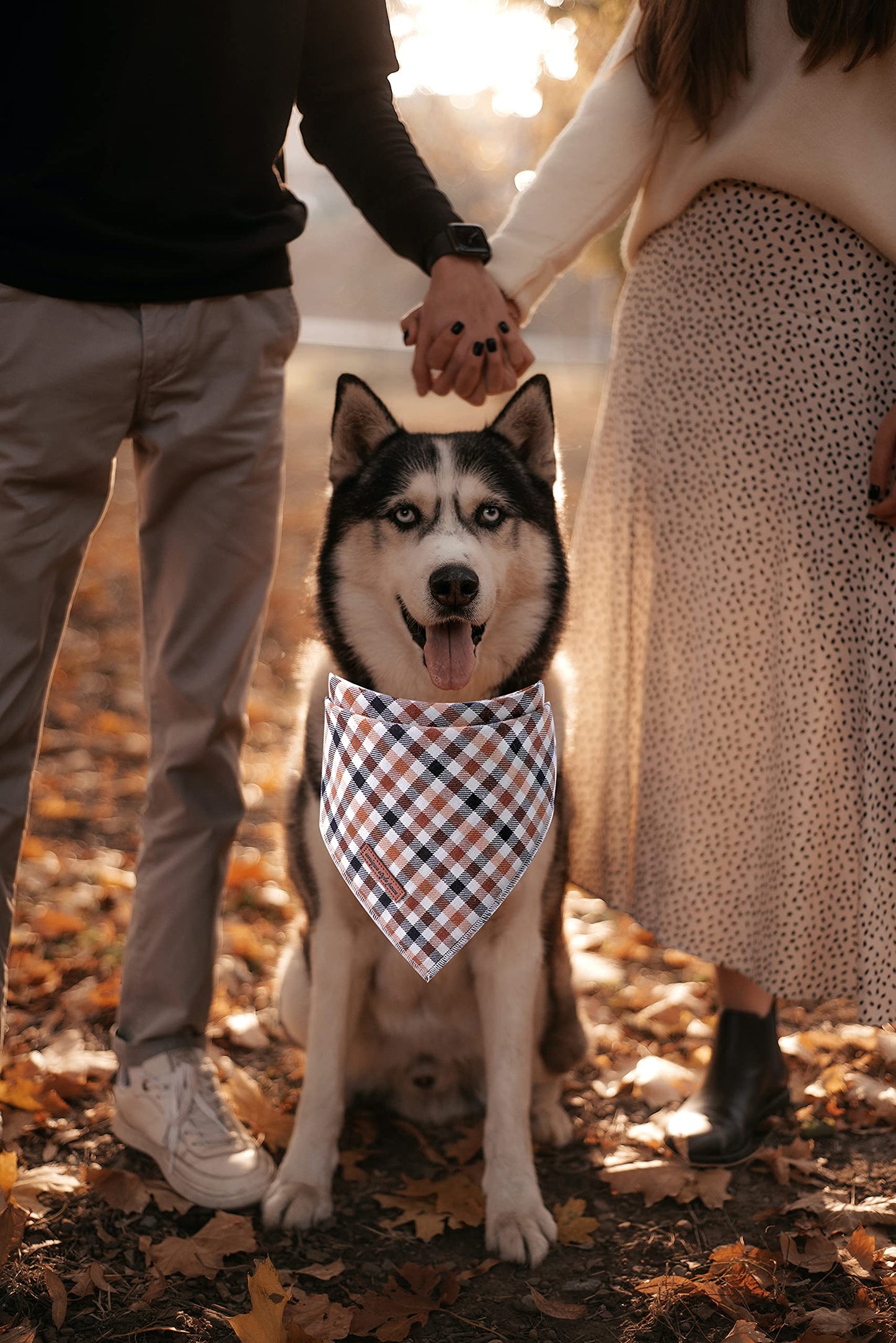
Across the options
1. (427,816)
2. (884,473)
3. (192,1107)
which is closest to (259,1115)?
(192,1107)

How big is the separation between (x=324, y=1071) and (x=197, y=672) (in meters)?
0.88

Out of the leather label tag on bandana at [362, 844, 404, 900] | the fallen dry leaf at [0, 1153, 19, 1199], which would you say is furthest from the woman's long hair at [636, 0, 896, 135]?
the fallen dry leaf at [0, 1153, 19, 1199]

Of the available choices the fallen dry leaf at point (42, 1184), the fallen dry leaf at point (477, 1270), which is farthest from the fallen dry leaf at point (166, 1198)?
the fallen dry leaf at point (477, 1270)

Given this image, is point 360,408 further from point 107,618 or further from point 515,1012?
point 107,618

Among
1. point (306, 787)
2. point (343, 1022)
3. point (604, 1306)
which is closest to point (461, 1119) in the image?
point (343, 1022)

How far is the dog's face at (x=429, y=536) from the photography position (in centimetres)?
226

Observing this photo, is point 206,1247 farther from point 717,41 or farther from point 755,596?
point 717,41

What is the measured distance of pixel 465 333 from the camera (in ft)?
7.57

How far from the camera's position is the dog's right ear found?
233 cm

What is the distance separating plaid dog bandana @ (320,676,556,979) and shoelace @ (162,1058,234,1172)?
2.07 feet

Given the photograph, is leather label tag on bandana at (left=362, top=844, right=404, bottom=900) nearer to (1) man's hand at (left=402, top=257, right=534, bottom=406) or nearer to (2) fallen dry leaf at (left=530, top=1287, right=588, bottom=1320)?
(2) fallen dry leaf at (left=530, top=1287, right=588, bottom=1320)

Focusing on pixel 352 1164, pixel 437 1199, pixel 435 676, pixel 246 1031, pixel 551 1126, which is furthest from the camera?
pixel 246 1031

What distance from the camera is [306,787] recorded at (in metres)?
2.40

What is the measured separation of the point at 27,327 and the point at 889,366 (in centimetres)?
168
